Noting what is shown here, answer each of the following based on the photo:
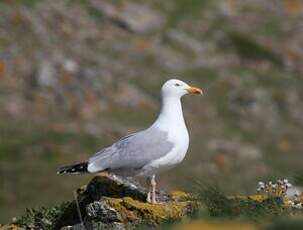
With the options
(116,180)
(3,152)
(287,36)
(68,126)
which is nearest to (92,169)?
(116,180)

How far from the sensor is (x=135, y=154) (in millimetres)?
11344

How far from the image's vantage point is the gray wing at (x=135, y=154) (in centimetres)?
1132

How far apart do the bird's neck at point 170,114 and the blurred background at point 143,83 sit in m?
10.9

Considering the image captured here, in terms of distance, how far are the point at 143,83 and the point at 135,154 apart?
18.8 m

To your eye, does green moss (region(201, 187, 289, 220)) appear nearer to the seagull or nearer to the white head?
the seagull

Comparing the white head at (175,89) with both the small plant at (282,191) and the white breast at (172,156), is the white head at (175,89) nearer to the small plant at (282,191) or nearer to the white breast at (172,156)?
the white breast at (172,156)

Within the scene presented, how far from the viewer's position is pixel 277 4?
35625mm

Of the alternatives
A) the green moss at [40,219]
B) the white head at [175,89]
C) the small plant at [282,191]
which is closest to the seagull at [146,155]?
the white head at [175,89]

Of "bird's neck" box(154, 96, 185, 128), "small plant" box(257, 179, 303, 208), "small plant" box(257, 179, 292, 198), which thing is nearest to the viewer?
"small plant" box(257, 179, 303, 208)

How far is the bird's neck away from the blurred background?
10912mm

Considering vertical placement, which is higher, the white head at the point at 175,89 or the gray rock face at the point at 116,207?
the white head at the point at 175,89

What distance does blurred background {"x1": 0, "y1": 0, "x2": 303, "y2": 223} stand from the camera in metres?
25.5

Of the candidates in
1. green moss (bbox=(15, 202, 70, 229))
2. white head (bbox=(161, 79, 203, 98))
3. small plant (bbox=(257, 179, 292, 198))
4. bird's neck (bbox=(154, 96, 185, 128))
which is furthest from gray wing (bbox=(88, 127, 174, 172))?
small plant (bbox=(257, 179, 292, 198))

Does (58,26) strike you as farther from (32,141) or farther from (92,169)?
(92,169)
